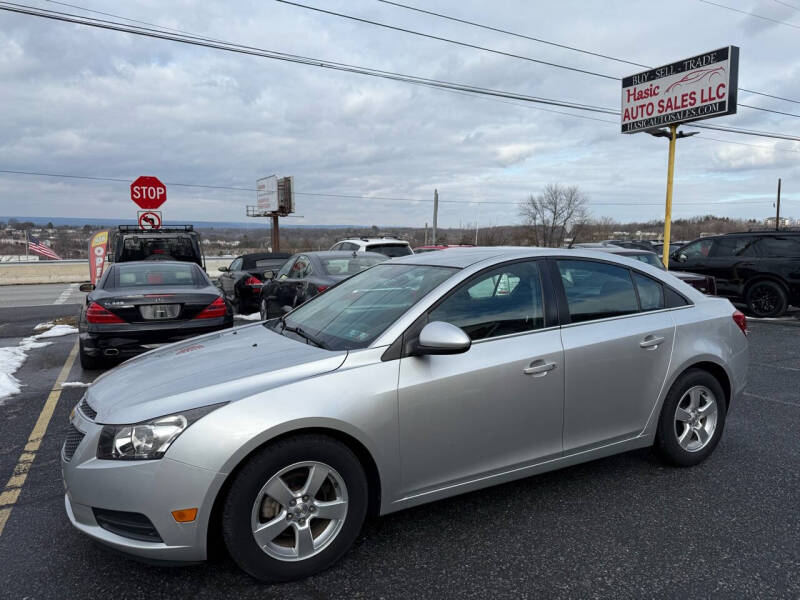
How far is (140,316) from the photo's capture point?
6.58 meters

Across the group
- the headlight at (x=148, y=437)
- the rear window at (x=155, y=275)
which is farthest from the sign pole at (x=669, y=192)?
the headlight at (x=148, y=437)

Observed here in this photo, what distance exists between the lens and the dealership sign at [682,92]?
14.3 meters

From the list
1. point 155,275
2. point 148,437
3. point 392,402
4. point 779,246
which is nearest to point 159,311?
point 155,275

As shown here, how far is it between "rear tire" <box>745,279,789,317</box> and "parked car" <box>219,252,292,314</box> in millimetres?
10407

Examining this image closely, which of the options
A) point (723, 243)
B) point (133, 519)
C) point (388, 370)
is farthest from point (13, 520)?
point (723, 243)

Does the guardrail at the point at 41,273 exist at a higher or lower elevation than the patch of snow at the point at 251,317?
lower

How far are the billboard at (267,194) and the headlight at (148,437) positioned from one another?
3903 cm

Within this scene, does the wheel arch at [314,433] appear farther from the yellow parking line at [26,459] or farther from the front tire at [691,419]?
the front tire at [691,419]

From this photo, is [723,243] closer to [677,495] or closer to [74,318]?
[677,495]

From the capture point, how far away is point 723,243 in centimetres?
1251

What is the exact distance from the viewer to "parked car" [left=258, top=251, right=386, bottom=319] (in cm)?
851

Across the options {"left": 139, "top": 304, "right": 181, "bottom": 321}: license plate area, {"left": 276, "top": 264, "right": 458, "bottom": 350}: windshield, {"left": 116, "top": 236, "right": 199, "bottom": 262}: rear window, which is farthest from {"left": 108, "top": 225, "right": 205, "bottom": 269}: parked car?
{"left": 276, "top": 264, "right": 458, "bottom": 350}: windshield

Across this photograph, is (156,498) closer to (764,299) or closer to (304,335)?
(304,335)

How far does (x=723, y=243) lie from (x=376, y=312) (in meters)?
11.9
